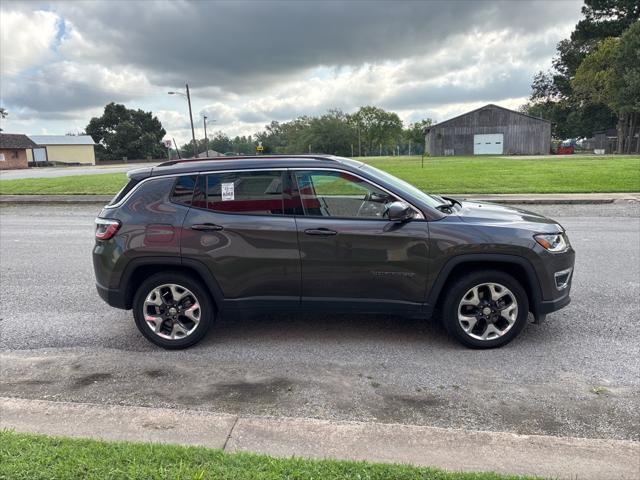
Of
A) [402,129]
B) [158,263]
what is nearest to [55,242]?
[158,263]

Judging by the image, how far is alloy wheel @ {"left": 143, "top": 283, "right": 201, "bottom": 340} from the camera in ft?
13.9

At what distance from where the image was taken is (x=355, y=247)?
4.00 m

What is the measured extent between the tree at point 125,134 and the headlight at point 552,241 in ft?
302

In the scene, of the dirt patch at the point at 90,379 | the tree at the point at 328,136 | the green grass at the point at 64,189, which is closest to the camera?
the dirt patch at the point at 90,379

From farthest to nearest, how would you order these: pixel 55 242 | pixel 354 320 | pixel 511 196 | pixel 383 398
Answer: pixel 511 196 < pixel 55 242 < pixel 354 320 < pixel 383 398

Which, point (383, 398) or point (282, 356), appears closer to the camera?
point (383, 398)

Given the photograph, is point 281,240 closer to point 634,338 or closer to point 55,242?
point 634,338

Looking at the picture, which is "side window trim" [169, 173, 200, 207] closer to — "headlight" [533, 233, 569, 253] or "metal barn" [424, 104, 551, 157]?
"headlight" [533, 233, 569, 253]

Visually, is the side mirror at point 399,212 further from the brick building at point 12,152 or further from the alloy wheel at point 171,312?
the brick building at point 12,152

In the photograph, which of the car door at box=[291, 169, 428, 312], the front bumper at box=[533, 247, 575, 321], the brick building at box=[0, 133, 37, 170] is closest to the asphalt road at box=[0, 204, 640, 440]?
the front bumper at box=[533, 247, 575, 321]

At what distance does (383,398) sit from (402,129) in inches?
4551

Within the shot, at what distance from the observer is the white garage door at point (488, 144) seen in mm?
59969

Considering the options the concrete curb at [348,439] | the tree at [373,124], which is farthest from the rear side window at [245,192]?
the tree at [373,124]

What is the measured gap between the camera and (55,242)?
9258 mm
